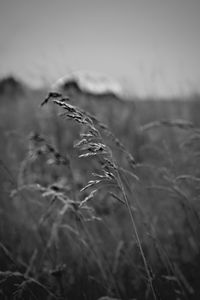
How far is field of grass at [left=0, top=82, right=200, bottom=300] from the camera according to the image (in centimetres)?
111

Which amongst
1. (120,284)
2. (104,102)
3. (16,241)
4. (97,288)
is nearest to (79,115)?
(97,288)

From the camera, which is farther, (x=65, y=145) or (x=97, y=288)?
(x=65, y=145)

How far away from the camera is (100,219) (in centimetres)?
103

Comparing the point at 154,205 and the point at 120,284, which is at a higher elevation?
the point at 154,205

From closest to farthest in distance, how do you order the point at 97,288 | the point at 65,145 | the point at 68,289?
the point at 97,288 < the point at 68,289 < the point at 65,145

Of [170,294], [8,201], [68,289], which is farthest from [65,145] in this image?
[170,294]

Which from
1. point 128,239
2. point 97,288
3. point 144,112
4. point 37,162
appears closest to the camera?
point 97,288

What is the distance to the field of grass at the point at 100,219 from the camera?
1.11 meters

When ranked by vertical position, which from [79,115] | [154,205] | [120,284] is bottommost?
[120,284]

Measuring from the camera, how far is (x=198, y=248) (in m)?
1.79

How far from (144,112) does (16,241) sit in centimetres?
360

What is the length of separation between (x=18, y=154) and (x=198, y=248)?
3197 mm

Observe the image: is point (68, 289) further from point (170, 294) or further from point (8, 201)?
point (8, 201)

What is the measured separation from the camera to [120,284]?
5.49 feet
